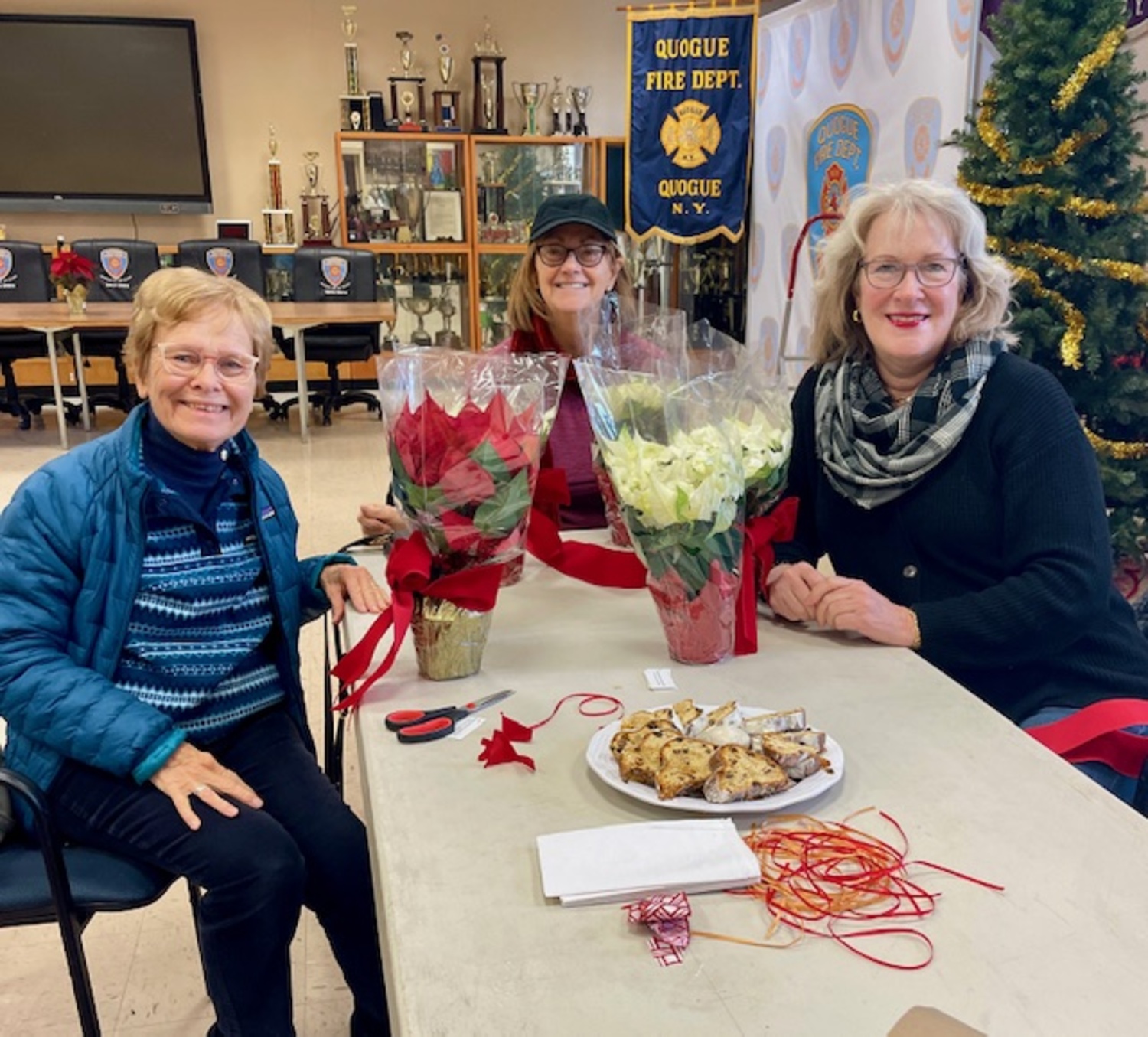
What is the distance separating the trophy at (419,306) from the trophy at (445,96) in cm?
126

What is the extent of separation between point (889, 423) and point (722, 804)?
0.93m

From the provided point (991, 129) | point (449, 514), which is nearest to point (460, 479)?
point (449, 514)

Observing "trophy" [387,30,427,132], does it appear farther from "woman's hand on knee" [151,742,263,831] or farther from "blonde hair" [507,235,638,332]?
"woman's hand on knee" [151,742,263,831]

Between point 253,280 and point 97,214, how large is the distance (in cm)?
183

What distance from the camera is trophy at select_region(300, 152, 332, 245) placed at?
8.20 metres

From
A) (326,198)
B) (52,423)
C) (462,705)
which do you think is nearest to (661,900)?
(462,705)

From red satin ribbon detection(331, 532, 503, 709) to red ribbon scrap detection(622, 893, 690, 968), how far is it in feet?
1.81

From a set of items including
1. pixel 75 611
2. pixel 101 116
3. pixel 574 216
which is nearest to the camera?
pixel 75 611

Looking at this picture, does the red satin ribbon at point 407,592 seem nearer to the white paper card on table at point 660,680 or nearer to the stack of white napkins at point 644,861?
the white paper card on table at point 660,680

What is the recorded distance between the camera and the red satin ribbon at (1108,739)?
1490 millimetres

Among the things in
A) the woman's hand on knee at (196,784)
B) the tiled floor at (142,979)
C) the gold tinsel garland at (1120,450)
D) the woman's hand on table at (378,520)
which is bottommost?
the tiled floor at (142,979)

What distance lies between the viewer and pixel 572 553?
1.79 meters

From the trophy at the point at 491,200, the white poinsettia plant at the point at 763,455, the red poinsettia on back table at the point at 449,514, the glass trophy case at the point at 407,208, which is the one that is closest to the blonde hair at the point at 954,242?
the white poinsettia plant at the point at 763,455

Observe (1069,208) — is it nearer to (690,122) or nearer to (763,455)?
(763,455)
